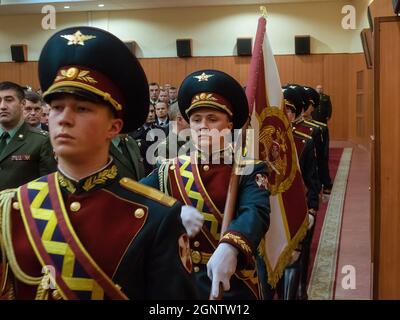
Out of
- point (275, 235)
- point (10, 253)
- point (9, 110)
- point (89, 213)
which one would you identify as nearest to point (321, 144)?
point (275, 235)

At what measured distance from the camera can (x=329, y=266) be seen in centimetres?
528

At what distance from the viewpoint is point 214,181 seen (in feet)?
8.05

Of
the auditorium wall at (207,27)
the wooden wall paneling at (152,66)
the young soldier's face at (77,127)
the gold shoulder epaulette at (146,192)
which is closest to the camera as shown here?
the young soldier's face at (77,127)

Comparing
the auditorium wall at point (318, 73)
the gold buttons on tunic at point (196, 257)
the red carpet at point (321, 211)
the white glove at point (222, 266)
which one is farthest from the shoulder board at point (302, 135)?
the auditorium wall at point (318, 73)

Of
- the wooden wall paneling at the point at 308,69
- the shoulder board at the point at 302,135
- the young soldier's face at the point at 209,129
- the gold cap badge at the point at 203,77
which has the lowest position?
the shoulder board at the point at 302,135

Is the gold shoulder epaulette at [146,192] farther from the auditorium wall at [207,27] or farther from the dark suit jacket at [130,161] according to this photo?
the auditorium wall at [207,27]

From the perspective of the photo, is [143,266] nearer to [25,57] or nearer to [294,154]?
[294,154]

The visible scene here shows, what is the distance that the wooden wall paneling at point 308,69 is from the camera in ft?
59.5

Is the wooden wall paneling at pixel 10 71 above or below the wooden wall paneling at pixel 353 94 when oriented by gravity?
above

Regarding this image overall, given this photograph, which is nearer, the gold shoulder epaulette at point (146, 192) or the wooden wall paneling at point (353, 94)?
the gold shoulder epaulette at point (146, 192)

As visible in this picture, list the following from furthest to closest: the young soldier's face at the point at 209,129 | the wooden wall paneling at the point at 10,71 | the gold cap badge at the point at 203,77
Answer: the wooden wall paneling at the point at 10,71 → the gold cap badge at the point at 203,77 → the young soldier's face at the point at 209,129

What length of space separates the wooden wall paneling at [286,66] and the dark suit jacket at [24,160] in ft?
49.7

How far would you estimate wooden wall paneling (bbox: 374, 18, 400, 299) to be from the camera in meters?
3.68

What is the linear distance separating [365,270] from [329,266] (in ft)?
1.10
